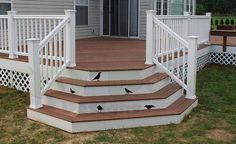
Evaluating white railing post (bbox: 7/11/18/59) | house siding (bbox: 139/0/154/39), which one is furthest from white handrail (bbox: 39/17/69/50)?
house siding (bbox: 139/0/154/39)

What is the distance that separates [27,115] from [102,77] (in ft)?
4.36

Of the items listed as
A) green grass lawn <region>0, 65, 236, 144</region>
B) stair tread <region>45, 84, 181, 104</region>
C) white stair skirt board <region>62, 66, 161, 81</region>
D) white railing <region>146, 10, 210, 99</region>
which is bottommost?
green grass lawn <region>0, 65, 236, 144</region>

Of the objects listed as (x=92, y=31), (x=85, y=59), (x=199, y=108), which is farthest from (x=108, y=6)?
(x=199, y=108)

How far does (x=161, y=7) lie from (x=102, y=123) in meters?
7.86

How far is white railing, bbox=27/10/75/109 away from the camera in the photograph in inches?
211

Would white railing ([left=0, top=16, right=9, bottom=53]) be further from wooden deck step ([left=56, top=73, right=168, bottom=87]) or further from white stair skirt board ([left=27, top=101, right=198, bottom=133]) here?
white stair skirt board ([left=27, top=101, right=198, bottom=133])

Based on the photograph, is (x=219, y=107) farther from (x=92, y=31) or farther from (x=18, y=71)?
(x=92, y=31)

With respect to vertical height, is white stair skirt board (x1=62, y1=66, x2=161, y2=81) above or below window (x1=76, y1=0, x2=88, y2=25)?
below

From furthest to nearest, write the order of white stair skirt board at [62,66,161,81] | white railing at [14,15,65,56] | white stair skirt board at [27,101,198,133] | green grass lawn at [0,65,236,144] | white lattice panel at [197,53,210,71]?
white lattice panel at [197,53,210,71] → white railing at [14,15,65,56] → white stair skirt board at [62,66,161,81] → white stair skirt board at [27,101,198,133] → green grass lawn at [0,65,236,144]

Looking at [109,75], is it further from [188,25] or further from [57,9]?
[57,9]

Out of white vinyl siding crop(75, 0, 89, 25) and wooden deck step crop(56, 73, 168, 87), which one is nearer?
wooden deck step crop(56, 73, 168, 87)

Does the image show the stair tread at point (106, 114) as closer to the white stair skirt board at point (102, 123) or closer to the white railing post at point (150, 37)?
the white stair skirt board at point (102, 123)

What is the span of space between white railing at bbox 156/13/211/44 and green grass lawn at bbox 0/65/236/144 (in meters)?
1.75

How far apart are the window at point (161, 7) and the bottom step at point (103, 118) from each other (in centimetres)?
696
